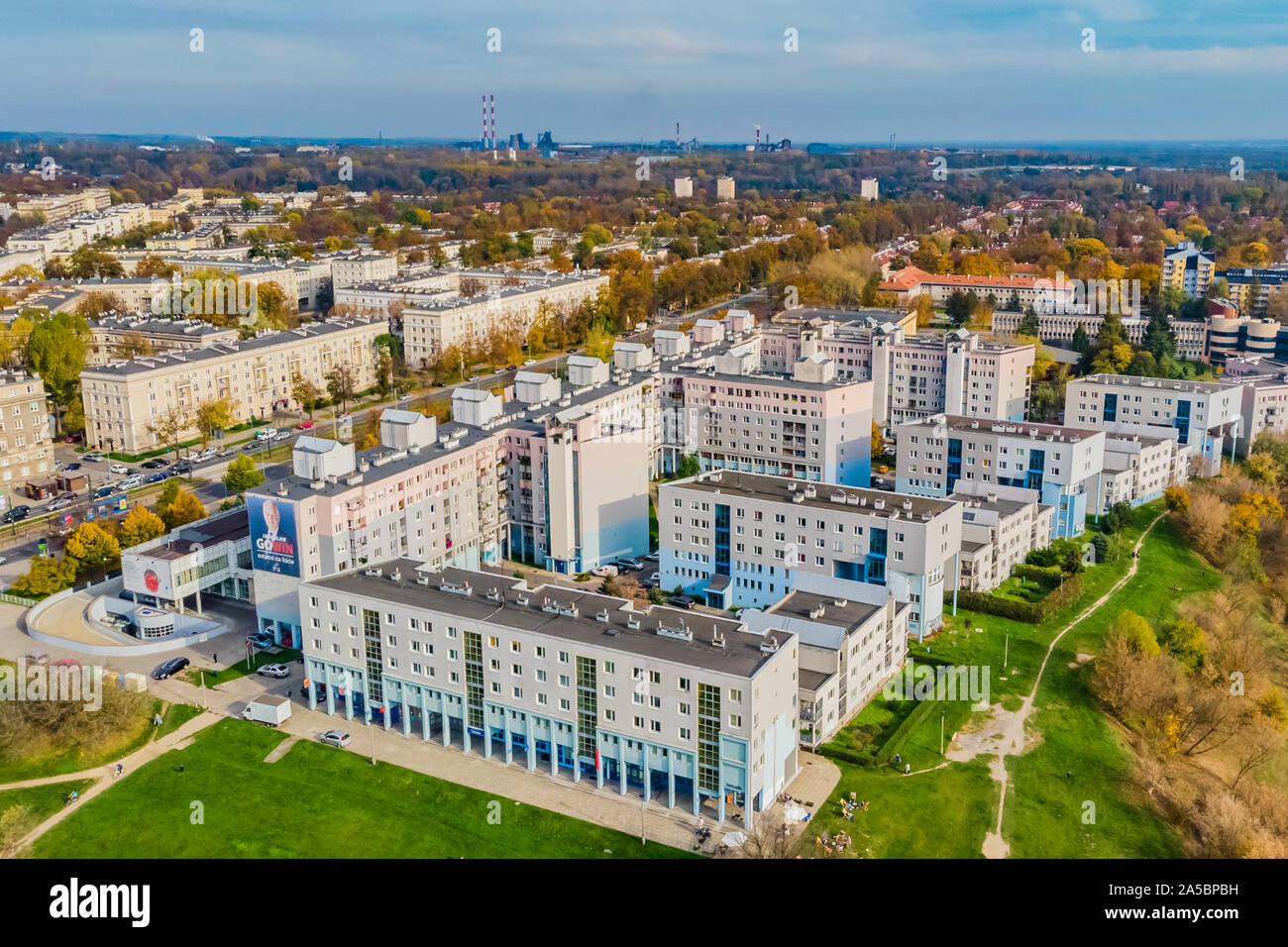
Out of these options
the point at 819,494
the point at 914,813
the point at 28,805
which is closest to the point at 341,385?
the point at 819,494

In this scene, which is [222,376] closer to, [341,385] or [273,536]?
[341,385]

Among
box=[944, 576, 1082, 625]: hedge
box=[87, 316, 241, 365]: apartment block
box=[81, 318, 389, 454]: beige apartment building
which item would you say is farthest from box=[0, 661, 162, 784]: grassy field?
box=[87, 316, 241, 365]: apartment block

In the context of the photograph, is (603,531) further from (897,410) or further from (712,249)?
(712,249)

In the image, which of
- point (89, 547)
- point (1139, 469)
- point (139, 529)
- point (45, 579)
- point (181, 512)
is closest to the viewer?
point (45, 579)

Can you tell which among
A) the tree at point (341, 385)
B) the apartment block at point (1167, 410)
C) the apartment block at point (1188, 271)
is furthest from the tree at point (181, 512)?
the apartment block at point (1188, 271)

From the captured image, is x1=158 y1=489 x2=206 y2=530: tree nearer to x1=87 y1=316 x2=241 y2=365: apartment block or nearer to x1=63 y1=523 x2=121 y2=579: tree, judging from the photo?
x1=63 y1=523 x2=121 y2=579: tree
